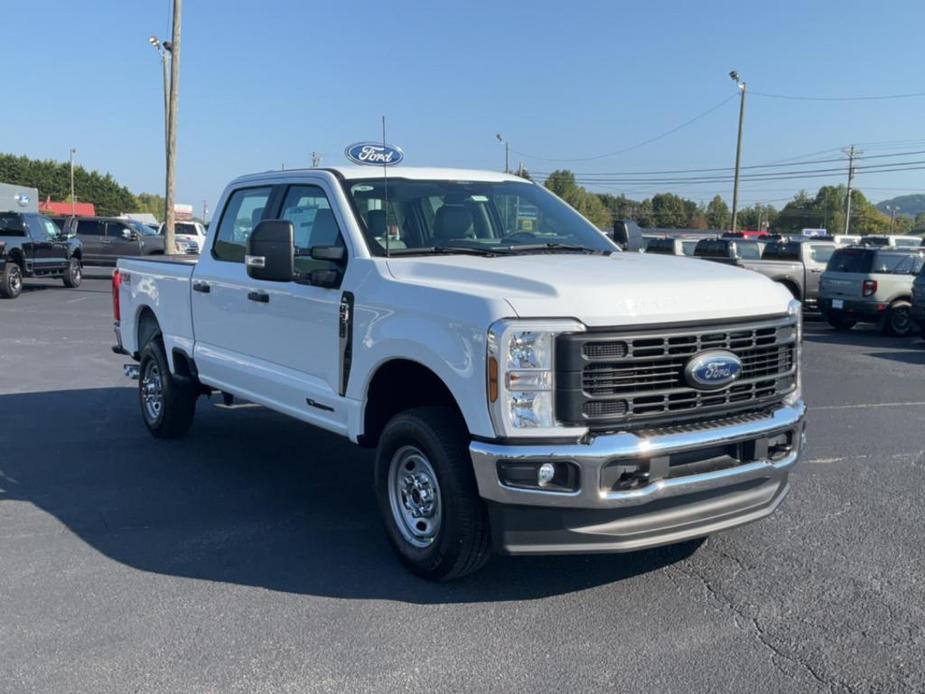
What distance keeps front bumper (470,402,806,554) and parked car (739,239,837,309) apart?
17.2 metres

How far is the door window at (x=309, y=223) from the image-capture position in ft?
17.9

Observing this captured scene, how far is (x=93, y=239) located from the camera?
29.4 m

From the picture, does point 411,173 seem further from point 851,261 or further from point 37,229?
point 37,229

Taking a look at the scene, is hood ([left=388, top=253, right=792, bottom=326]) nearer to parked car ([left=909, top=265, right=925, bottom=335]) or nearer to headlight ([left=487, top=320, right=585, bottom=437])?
headlight ([left=487, top=320, right=585, bottom=437])

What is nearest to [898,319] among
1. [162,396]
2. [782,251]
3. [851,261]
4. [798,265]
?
[851,261]

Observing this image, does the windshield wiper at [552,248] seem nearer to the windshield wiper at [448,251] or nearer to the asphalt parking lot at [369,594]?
the windshield wiper at [448,251]

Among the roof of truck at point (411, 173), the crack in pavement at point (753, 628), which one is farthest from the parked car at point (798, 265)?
the crack in pavement at point (753, 628)

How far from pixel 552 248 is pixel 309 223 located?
1525mm

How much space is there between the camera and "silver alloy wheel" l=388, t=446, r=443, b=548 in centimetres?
461

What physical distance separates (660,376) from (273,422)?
5220mm

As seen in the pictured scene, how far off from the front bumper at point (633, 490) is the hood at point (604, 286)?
0.55 m

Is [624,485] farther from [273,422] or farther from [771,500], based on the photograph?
[273,422]

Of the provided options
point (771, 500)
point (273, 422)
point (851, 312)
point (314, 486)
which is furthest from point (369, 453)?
point (851, 312)

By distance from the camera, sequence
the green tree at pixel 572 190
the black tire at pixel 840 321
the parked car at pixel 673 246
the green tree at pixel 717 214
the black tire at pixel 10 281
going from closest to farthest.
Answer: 1. the black tire at pixel 840 321
2. the black tire at pixel 10 281
3. the parked car at pixel 673 246
4. the green tree at pixel 572 190
5. the green tree at pixel 717 214
